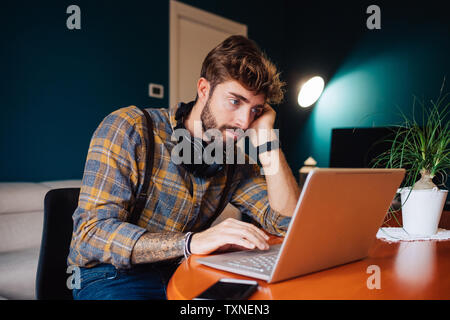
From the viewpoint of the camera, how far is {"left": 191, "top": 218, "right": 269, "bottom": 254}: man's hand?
0.71 m

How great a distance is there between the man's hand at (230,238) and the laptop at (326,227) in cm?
2

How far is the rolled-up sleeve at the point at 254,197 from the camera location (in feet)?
4.10

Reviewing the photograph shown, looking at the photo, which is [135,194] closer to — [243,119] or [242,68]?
[243,119]

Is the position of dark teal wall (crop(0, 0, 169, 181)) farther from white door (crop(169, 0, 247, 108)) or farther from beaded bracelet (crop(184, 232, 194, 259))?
beaded bracelet (crop(184, 232, 194, 259))

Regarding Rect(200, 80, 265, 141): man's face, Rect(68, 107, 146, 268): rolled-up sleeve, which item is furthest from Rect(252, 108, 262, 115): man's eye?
Rect(68, 107, 146, 268): rolled-up sleeve

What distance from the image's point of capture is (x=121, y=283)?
933mm

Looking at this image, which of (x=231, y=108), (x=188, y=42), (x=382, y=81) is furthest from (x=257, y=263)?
(x=382, y=81)

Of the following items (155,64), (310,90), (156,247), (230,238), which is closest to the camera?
(230,238)

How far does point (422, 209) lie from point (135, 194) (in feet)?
2.84

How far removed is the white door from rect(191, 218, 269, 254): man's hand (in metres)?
2.47

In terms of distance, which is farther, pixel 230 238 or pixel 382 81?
pixel 382 81

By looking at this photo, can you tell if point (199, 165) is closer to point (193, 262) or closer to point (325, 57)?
point (193, 262)
